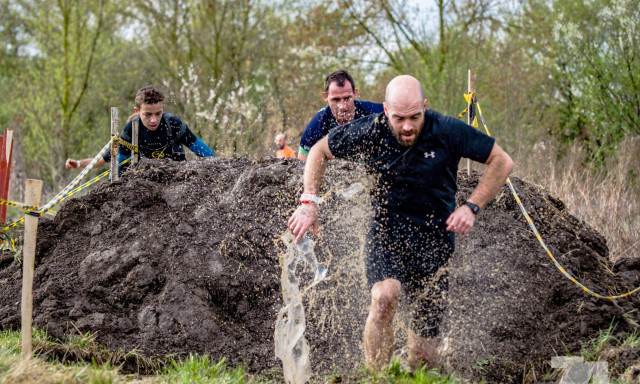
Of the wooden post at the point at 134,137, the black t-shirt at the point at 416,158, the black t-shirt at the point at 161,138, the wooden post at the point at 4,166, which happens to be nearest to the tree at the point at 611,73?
the black t-shirt at the point at 161,138

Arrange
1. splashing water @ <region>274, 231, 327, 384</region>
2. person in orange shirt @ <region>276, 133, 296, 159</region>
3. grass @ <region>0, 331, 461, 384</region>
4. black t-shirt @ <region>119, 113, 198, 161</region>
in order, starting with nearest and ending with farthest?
grass @ <region>0, 331, 461, 384</region> < splashing water @ <region>274, 231, 327, 384</region> < black t-shirt @ <region>119, 113, 198, 161</region> < person in orange shirt @ <region>276, 133, 296, 159</region>

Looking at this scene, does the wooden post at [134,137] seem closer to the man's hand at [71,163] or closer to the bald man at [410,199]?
the man's hand at [71,163]

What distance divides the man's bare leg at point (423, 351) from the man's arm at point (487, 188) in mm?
931

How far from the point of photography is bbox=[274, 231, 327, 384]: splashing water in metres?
4.64

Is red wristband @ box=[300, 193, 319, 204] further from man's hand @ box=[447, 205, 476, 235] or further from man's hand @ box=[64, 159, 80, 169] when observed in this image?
man's hand @ box=[64, 159, 80, 169]

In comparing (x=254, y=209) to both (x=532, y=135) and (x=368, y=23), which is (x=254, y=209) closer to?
(x=532, y=135)

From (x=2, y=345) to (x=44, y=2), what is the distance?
44.8 feet

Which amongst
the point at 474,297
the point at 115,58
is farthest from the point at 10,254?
the point at 115,58

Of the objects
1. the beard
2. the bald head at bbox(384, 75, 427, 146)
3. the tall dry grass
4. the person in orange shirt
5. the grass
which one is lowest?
the grass

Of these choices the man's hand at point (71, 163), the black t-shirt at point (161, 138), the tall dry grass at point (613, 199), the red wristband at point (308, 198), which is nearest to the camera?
the red wristband at point (308, 198)

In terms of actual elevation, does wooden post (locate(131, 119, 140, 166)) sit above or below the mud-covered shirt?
below

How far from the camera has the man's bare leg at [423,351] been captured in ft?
14.1

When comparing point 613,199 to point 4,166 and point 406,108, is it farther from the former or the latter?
point 4,166

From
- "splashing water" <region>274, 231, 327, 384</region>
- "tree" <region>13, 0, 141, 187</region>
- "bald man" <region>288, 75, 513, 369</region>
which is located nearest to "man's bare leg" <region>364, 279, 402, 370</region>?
"bald man" <region>288, 75, 513, 369</region>
